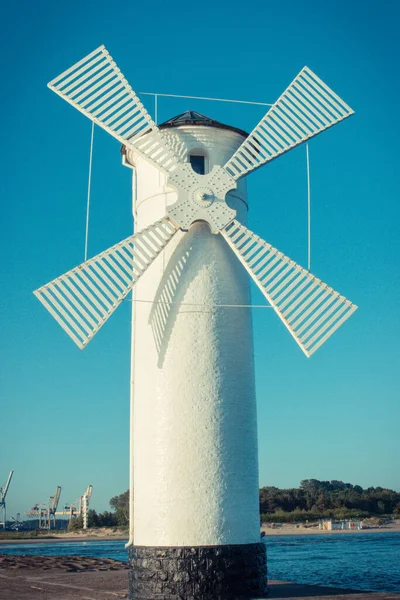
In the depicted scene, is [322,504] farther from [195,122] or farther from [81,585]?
[195,122]

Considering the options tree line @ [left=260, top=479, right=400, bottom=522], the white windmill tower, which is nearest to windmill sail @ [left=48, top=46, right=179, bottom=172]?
the white windmill tower

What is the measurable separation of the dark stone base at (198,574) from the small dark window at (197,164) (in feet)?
17.1

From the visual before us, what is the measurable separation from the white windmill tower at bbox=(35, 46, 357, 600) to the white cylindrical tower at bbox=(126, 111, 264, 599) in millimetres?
15

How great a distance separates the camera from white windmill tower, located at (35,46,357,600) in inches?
358

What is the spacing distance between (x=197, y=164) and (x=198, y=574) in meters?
5.62

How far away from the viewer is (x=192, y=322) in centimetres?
963

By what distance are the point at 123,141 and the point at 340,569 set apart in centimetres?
Result: 1142

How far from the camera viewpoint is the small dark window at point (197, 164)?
10695mm

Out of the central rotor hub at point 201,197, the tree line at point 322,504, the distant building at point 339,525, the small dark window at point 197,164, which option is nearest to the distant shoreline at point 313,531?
the distant building at point 339,525

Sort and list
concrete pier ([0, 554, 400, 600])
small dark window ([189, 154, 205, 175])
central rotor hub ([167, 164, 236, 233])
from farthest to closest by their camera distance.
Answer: small dark window ([189, 154, 205, 175]), central rotor hub ([167, 164, 236, 233]), concrete pier ([0, 554, 400, 600])

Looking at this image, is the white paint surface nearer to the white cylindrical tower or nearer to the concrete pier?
the white cylindrical tower

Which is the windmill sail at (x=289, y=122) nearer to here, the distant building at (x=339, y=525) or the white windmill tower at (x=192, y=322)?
the white windmill tower at (x=192, y=322)

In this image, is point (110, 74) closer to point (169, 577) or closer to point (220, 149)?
point (220, 149)

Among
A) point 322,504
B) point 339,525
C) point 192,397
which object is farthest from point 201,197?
point 322,504
